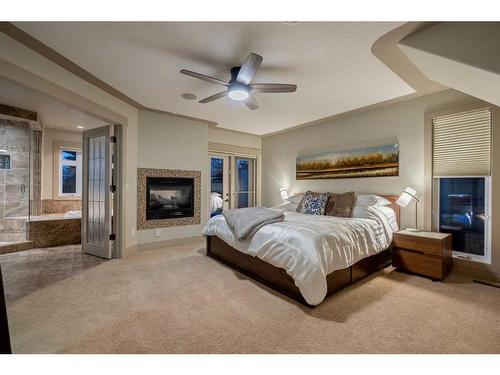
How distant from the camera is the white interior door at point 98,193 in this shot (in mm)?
3688

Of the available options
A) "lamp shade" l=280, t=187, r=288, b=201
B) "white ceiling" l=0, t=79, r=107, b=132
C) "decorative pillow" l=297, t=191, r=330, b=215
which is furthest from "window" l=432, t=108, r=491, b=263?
"white ceiling" l=0, t=79, r=107, b=132

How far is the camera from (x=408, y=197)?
10.8 ft

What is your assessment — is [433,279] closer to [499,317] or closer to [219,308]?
[499,317]

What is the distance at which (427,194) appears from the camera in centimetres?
334

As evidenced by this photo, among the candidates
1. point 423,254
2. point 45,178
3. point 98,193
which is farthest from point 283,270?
point 45,178

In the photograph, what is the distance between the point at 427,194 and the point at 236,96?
3.07 meters

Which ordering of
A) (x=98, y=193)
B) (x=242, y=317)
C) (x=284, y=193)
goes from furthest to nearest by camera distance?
(x=284, y=193) → (x=98, y=193) → (x=242, y=317)

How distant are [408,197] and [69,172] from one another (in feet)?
23.5

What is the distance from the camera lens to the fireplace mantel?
410cm

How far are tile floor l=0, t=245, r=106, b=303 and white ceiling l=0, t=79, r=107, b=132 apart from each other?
7.11 ft

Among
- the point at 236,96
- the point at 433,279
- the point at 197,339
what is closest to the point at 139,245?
the point at 197,339

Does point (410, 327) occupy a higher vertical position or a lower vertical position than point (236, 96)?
lower

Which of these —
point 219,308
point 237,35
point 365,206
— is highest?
point 237,35

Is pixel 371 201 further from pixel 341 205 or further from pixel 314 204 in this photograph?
pixel 314 204
